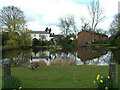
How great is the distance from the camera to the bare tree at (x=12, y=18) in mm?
29328

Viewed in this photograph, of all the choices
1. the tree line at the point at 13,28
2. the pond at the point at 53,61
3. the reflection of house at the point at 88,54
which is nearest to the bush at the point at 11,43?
the tree line at the point at 13,28

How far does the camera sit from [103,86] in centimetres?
395

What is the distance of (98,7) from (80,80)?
33529 millimetres

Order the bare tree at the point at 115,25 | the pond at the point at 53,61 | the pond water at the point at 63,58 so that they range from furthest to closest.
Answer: the bare tree at the point at 115,25 → the pond water at the point at 63,58 → the pond at the point at 53,61

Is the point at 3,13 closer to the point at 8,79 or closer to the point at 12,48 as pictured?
the point at 12,48

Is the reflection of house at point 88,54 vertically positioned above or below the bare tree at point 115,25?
below

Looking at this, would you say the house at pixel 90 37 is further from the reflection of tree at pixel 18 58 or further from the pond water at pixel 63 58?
the reflection of tree at pixel 18 58

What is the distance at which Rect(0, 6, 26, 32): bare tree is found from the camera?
29.3 metres

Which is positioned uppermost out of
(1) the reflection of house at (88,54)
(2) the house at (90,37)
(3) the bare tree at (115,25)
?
(3) the bare tree at (115,25)

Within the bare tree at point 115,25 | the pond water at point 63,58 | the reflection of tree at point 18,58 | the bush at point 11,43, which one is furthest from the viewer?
the bare tree at point 115,25

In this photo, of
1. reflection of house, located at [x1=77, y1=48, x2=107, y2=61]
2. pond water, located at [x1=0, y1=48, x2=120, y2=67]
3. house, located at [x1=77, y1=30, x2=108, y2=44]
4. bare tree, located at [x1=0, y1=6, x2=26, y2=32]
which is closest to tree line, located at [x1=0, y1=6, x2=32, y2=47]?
bare tree, located at [x1=0, y1=6, x2=26, y2=32]

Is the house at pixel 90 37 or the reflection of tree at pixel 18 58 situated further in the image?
the house at pixel 90 37

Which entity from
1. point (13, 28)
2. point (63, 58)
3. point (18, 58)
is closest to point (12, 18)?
point (13, 28)

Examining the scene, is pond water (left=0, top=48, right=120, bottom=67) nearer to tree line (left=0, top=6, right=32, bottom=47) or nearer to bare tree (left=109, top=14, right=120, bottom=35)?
tree line (left=0, top=6, right=32, bottom=47)
